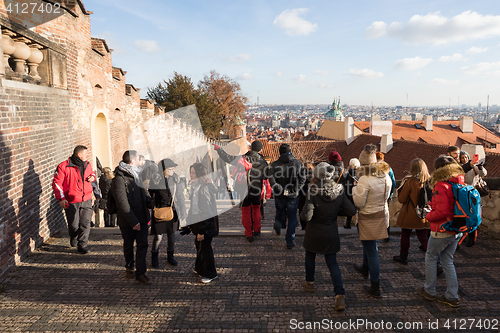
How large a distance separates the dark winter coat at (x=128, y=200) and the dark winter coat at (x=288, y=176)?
2147mm

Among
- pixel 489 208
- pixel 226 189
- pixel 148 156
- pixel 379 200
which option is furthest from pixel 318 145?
pixel 379 200

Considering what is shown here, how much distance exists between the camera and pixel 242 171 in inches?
253

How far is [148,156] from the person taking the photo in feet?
47.8

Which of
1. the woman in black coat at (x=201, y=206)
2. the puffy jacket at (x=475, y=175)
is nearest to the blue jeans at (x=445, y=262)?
the puffy jacket at (x=475, y=175)

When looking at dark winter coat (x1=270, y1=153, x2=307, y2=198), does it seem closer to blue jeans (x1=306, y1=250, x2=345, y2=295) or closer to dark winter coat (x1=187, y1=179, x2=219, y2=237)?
dark winter coat (x1=187, y1=179, x2=219, y2=237)

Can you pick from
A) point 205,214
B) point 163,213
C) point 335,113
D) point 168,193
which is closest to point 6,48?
point 168,193

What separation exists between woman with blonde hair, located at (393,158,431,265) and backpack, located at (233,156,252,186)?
9.18 ft

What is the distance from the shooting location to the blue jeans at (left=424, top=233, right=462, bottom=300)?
3588mm

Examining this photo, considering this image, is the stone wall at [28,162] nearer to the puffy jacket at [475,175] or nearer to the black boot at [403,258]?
the black boot at [403,258]

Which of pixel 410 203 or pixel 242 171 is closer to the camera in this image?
pixel 410 203

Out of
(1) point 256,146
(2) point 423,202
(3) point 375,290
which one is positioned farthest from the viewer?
(1) point 256,146

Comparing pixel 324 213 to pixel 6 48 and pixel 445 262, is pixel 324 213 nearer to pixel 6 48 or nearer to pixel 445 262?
pixel 445 262

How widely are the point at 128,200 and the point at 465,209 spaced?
13.2 ft

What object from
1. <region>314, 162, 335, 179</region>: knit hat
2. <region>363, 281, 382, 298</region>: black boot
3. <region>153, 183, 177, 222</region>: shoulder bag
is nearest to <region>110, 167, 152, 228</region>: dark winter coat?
<region>153, 183, 177, 222</region>: shoulder bag
